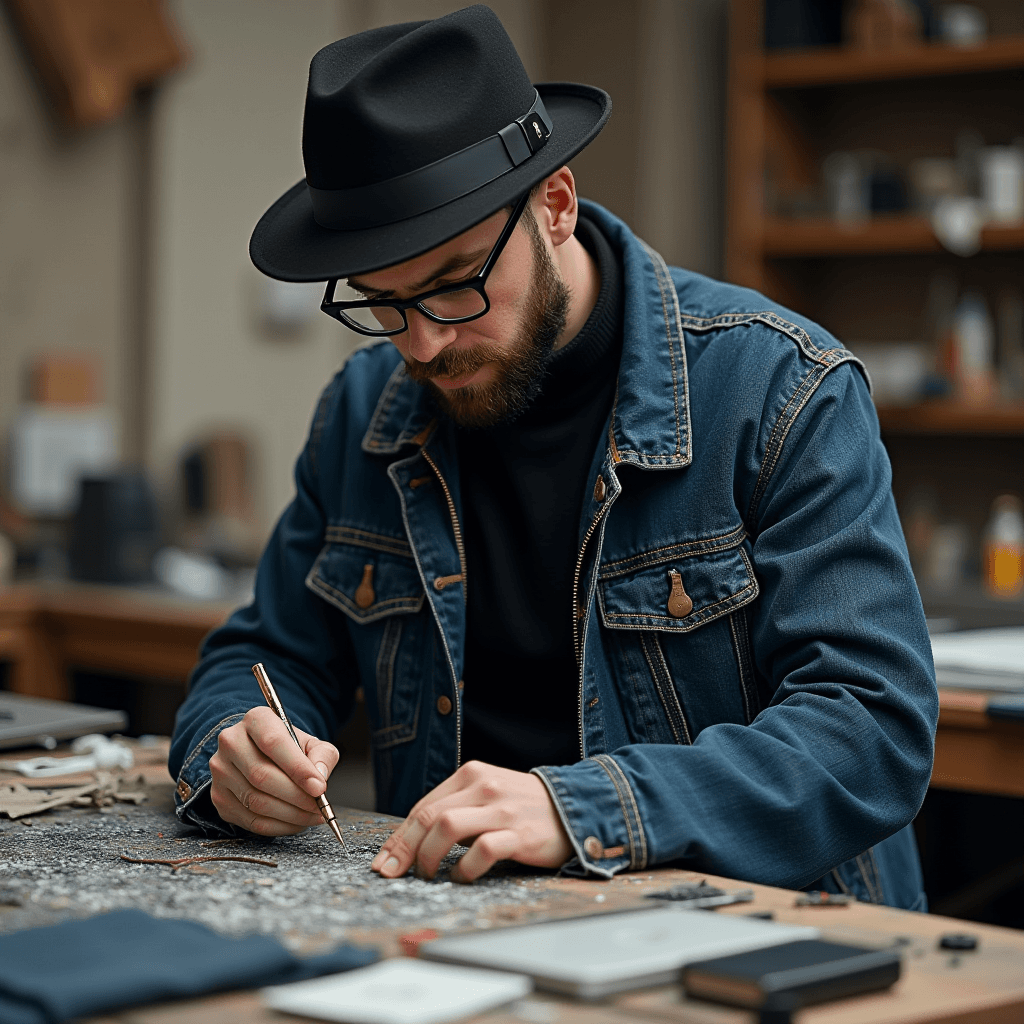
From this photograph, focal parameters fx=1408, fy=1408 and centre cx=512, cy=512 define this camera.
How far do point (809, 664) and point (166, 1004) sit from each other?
65 centimetres

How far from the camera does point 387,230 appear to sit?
1264 mm

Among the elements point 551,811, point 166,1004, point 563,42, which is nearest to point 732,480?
point 551,811

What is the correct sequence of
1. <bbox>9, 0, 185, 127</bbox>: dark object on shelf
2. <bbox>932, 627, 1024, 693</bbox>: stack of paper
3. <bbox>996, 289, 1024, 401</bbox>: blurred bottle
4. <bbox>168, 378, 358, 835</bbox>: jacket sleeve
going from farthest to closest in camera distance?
1. <bbox>996, 289, 1024, 401</bbox>: blurred bottle
2. <bbox>9, 0, 185, 127</bbox>: dark object on shelf
3. <bbox>932, 627, 1024, 693</bbox>: stack of paper
4. <bbox>168, 378, 358, 835</bbox>: jacket sleeve

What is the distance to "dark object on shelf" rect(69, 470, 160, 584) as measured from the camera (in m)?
3.17

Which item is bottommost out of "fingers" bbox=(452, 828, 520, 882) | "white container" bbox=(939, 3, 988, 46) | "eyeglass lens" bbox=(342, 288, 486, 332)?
"fingers" bbox=(452, 828, 520, 882)

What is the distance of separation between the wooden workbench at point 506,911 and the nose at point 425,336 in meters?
0.44

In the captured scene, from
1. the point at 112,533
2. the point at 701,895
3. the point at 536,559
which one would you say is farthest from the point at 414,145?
the point at 112,533

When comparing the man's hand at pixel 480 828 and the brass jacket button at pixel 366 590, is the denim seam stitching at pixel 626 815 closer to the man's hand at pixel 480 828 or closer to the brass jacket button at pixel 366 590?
the man's hand at pixel 480 828

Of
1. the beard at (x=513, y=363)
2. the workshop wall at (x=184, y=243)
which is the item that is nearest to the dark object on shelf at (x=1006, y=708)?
the beard at (x=513, y=363)

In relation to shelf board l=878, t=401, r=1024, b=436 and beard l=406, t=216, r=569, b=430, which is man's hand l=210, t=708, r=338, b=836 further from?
shelf board l=878, t=401, r=1024, b=436

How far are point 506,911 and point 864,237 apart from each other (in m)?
3.55

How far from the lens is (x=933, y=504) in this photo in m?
4.34

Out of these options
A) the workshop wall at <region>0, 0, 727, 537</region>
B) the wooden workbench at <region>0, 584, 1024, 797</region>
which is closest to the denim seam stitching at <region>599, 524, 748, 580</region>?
the wooden workbench at <region>0, 584, 1024, 797</region>

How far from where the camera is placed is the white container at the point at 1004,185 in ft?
13.0
